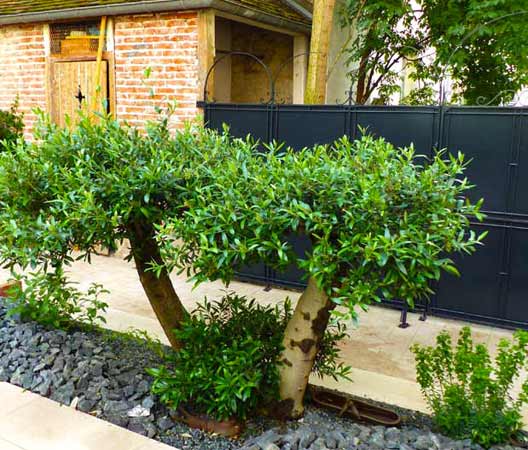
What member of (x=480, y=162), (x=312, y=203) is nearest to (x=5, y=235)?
(x=312, y=203)

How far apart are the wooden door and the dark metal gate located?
3.52 meters

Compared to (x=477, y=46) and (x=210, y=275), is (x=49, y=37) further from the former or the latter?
(x=210, y=275)

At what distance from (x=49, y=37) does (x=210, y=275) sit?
21.6 ft

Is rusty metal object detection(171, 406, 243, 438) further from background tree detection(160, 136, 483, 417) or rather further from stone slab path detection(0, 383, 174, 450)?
background tree detection(160, 136, 483, 417)

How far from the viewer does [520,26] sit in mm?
6480

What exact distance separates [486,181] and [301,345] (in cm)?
288

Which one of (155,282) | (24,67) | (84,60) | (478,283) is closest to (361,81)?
(84,60)

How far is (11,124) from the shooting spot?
8.07 metres

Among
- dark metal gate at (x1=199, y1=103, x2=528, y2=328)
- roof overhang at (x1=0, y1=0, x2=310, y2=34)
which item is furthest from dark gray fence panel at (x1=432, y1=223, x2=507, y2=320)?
roof overhang at (x1=0, y1=0, x2=310, y2=34)

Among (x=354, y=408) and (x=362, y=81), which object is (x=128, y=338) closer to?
(x=354, y=408)

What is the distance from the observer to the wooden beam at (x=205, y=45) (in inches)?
265

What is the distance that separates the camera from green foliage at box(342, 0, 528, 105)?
21.7ft

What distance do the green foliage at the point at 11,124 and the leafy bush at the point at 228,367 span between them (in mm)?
5437

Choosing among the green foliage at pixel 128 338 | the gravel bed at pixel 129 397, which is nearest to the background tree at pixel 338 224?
the gravel bed at pixel 129 397
